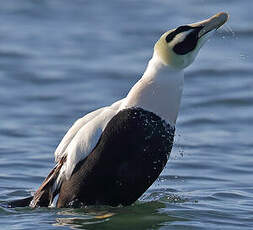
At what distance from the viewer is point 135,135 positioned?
8.43 metres

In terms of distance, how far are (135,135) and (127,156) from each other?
17cm

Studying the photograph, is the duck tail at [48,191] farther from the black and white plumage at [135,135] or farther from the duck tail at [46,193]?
the black and white plumage at [135,135]

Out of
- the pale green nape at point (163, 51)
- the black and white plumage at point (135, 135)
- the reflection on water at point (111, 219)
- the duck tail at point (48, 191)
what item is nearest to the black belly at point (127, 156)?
the black and white plumage at point (135, 135)

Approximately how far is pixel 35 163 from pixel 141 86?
3.37m

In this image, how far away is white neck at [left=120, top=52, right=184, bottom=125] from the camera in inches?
332

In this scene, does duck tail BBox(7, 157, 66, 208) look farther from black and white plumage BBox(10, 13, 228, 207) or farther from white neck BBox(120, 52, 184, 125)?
white neck BBox(120, 52, 184, 125)

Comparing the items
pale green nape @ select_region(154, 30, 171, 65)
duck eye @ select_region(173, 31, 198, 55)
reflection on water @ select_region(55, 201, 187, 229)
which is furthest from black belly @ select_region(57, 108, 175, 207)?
duck eye @ select_region(173, 31, 198, 55)

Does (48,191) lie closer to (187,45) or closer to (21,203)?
(21,203)

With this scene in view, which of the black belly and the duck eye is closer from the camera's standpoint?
the black belly

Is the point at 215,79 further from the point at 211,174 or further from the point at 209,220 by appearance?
the point at 209,220

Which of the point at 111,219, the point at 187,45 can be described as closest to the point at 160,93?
the point at 187,45

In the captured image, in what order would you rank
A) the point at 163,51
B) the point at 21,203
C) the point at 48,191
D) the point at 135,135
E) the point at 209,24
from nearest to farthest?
1. the point at 135,135
2. the point at 163,51
3. the point at 209,24
4. the point at 48,191
5. the point at 21,203

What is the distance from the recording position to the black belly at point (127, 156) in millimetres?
8430

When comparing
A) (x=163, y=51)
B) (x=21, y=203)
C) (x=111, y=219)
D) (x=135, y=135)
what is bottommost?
(x=111, y=219)
